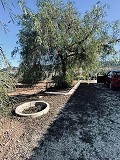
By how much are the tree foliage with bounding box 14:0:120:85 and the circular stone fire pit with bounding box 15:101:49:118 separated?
179 inches

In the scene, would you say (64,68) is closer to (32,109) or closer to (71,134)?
(32,109)

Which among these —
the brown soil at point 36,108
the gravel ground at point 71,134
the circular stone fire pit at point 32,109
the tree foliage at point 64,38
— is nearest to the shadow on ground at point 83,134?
the gravel ground at point 71,134

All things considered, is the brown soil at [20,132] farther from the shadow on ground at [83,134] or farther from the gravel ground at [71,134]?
the shadow on ground at [83,134]

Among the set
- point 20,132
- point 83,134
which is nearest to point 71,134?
point 83,134

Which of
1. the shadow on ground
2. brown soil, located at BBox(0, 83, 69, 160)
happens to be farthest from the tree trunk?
brown soil, located at BBox(0, 83, 69, 160)

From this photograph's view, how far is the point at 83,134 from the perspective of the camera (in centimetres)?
745

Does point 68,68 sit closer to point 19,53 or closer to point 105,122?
point 19,53

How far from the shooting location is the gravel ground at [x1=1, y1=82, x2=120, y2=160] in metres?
6.23

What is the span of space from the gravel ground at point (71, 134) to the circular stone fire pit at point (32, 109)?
0.24 metres

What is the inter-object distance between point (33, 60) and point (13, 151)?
948cm

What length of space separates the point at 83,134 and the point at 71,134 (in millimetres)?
371

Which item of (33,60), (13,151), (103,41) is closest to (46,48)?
(33,60)

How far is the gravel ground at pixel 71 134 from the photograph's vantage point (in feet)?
20.5

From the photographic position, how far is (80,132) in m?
7.60
